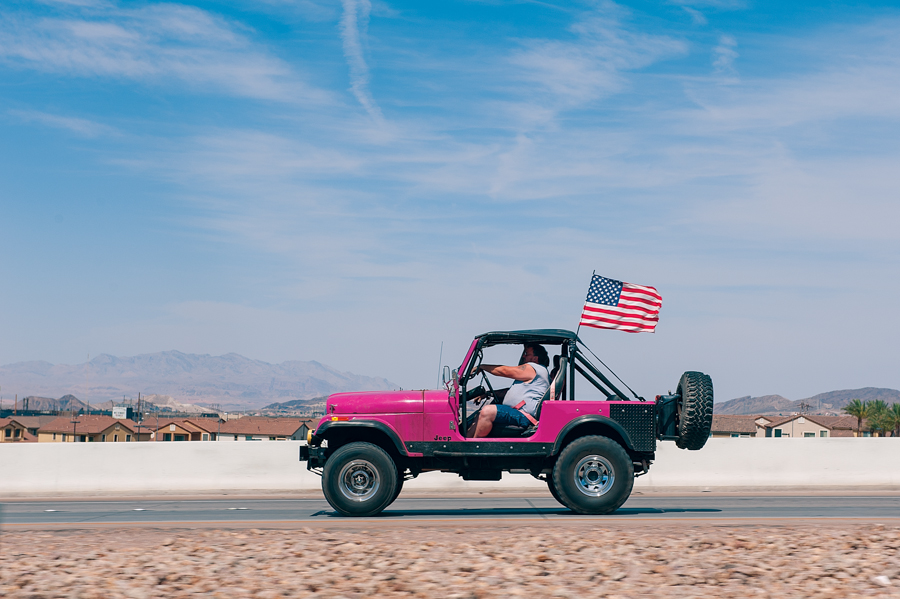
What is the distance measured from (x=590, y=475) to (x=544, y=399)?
1173 mm

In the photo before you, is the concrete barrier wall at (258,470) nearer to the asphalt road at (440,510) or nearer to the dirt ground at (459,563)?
the asphalt road at (440,510)

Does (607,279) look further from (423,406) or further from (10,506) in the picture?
(10,506)

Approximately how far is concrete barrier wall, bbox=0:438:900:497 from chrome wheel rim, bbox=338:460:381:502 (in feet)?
17.1

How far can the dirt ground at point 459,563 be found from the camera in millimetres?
6953

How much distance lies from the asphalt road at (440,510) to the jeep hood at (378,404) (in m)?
1.39

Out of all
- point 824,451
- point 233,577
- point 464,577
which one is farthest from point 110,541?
point 824,451

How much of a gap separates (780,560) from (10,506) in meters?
12.0

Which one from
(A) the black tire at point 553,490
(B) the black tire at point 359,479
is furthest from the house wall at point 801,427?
(B) the black tire at point 359,479

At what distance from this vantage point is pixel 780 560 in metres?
7.89

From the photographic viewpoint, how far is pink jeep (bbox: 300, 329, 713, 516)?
38.8ft

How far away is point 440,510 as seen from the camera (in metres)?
13.3

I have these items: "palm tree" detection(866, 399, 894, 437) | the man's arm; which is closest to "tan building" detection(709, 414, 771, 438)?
"palm tree" detection(866, 399, 894, 437)

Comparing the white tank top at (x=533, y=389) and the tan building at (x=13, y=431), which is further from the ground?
the white tank top at (x=533, y=389)

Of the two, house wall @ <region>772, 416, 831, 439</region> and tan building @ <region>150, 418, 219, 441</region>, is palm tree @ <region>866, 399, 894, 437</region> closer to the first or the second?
house wall @ <region>772, 416, 831, 439</region>
